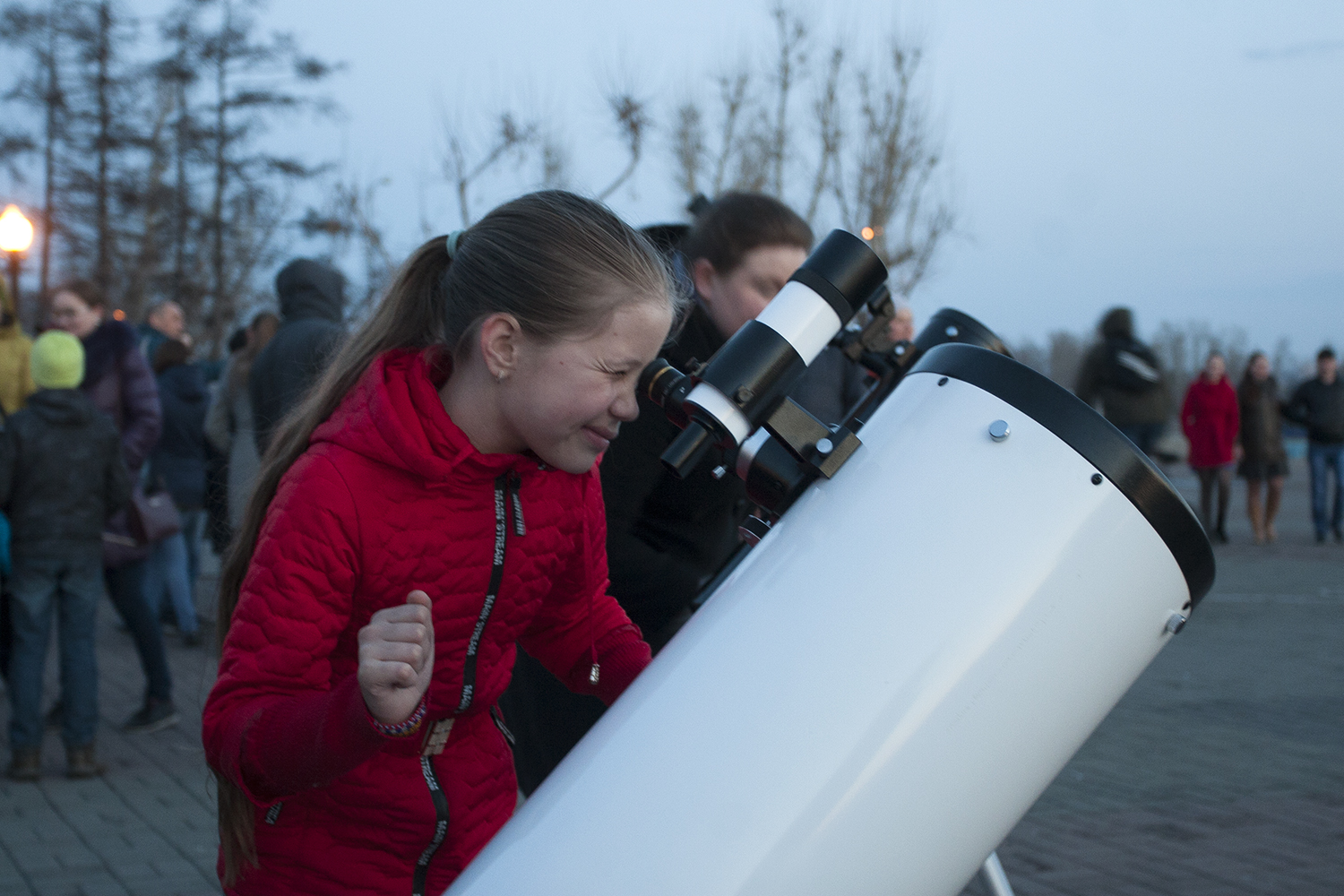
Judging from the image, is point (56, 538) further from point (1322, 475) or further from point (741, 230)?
point (1322, 475)

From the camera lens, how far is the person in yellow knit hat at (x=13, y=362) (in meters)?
5.04

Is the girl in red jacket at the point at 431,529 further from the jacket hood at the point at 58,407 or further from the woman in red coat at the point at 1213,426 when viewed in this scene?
the woman in red coat at the point at 1213,426

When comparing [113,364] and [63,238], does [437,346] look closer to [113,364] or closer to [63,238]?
[113,364]

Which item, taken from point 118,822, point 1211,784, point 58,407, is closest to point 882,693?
point 118,822

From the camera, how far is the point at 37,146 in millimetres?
19844

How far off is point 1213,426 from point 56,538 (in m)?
9.39

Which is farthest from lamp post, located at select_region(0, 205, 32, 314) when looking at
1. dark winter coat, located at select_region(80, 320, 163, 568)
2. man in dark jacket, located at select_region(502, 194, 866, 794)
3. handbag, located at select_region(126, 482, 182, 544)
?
man in dark jacket, located at select_region(502, 194, 866, 794)

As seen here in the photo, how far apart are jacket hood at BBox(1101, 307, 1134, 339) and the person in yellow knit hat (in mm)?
6789

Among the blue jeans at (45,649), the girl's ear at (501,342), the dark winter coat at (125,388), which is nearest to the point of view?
the girl's ear at (501,342)

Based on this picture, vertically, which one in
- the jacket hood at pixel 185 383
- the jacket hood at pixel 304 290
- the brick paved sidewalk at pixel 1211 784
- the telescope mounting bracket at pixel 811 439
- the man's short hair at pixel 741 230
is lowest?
the brick paved sidewalk at pixel 1211 784

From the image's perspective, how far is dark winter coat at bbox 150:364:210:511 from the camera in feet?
20.4

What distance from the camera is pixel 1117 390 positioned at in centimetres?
830

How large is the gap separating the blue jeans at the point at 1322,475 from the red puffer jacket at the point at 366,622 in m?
10.8

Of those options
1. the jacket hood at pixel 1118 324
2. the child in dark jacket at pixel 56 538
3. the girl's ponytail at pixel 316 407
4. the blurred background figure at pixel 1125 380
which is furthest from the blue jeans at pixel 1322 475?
the girl's ponytail at pixel 316 407
